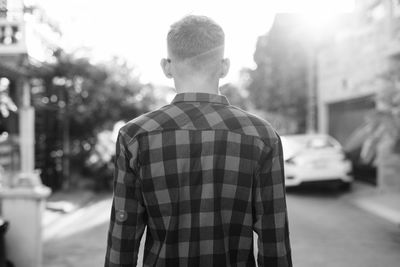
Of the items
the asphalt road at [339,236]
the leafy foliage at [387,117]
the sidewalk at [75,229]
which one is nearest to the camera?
the asphalt road at [339,236]

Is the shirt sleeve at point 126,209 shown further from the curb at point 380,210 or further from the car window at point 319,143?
the car window at point 319,143

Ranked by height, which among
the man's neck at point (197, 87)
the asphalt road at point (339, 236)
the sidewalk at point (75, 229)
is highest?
the man's neck at point (197, 87)

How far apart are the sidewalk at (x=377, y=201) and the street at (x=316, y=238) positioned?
22 centimetres

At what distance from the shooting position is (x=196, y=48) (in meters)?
1.65

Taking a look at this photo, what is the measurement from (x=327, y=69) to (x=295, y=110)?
3.70m

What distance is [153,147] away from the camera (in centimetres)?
165

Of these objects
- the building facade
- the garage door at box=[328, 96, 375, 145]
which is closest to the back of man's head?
the building facade

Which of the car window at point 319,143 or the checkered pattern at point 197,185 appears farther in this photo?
the car window at point 319,143

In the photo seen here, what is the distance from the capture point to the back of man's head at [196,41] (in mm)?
1640

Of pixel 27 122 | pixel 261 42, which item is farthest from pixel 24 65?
pixel 261 42

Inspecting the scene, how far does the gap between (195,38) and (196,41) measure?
10 mm

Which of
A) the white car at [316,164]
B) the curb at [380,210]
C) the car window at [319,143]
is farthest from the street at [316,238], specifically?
the car window at [319,143]

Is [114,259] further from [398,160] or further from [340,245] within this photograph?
[398,160]

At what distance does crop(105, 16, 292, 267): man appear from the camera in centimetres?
165
